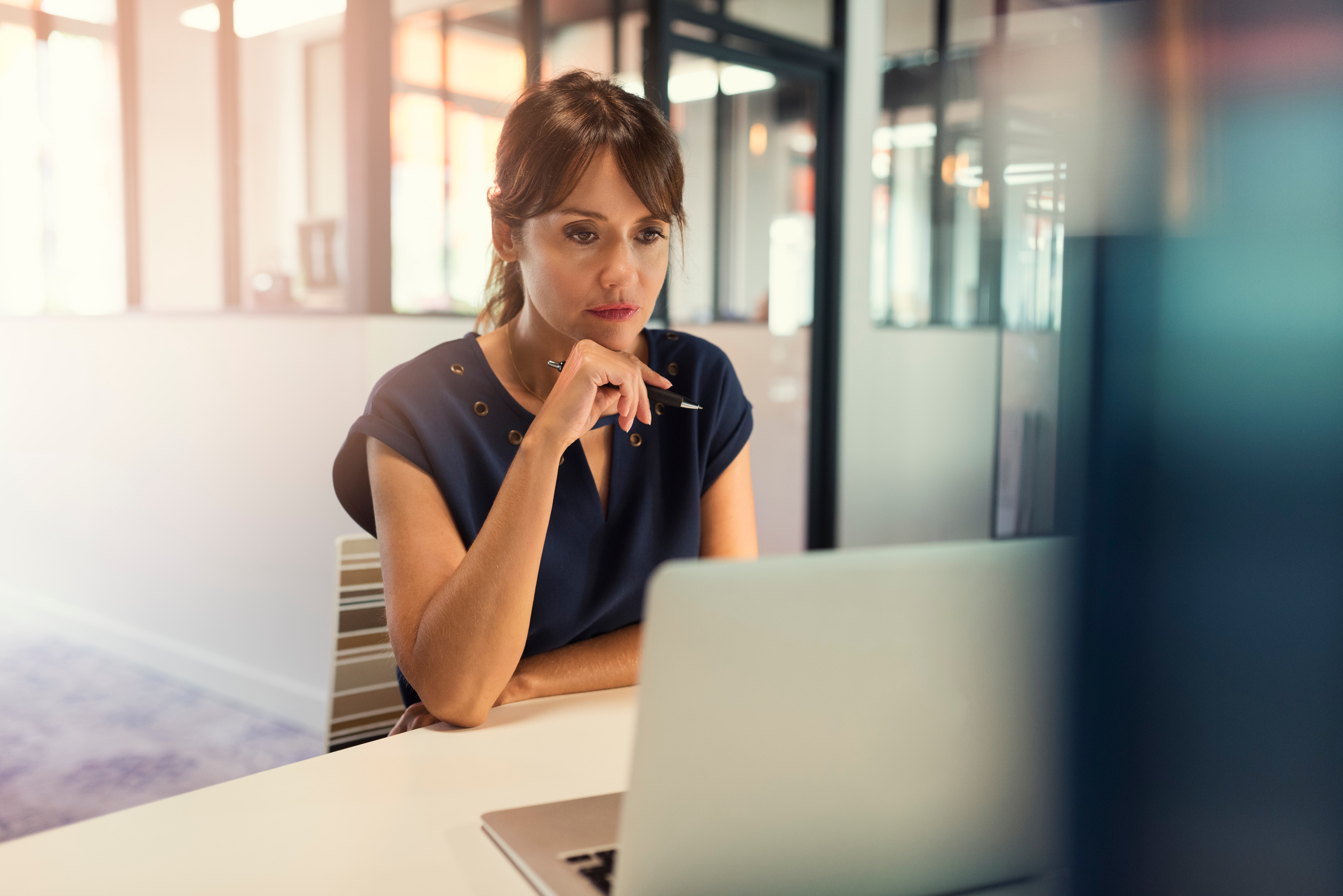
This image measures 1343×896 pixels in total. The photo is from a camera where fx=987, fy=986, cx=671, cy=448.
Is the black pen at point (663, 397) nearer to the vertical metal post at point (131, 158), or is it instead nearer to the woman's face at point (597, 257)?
the woman's face at point (597, 257)

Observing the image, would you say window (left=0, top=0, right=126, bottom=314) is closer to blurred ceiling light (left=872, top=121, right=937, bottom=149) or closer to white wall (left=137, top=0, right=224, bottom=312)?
white wall (left=137, top=0, right=224, bottom=312)

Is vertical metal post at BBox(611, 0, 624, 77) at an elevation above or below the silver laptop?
above

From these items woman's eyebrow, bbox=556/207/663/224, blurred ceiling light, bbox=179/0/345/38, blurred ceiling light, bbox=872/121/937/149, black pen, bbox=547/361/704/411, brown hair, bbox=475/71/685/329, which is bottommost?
black pen, bbox=547/361/704/411

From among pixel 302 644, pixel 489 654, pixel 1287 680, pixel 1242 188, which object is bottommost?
pixel 302 644

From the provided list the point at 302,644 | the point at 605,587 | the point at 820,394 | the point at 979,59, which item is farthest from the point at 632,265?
the point at 979,59

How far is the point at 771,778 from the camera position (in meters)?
0.50

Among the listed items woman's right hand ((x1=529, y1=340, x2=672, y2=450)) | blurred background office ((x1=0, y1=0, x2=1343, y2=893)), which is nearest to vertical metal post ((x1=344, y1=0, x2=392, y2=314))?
blurred background office ((x1=0, y1=0, x2=1343, y2=893))

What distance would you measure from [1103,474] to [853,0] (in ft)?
13.6

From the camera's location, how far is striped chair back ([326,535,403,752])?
1.33m

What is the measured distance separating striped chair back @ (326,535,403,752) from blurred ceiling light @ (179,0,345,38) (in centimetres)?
275

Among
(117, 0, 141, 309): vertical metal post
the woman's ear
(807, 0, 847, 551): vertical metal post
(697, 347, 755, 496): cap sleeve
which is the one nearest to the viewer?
the woman's ear

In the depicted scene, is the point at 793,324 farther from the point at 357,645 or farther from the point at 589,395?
the point at 589,395

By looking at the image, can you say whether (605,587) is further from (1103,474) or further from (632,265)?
(1103,474)

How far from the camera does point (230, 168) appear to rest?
3.31 metres
